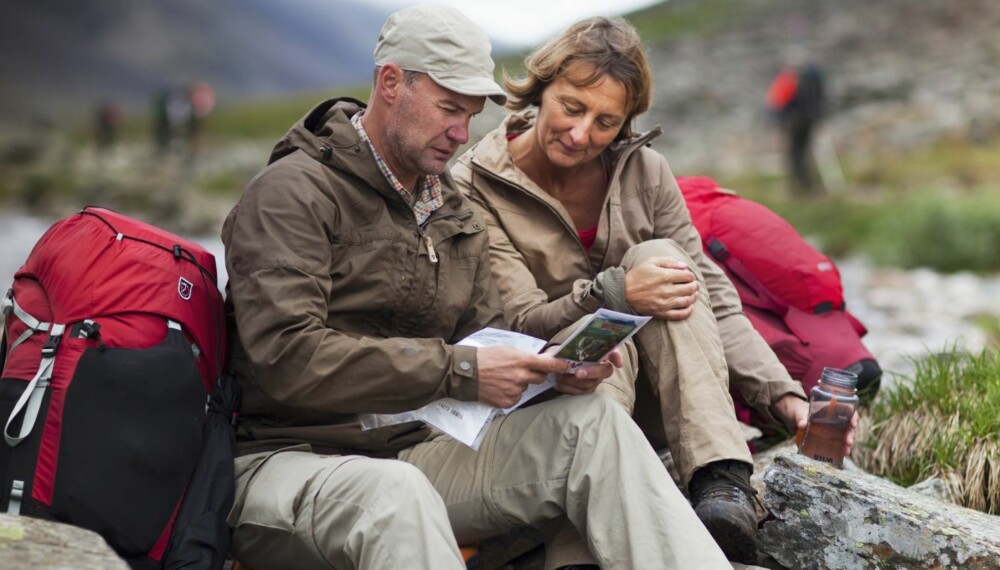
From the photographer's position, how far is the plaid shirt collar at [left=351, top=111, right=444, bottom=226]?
4.11 meters

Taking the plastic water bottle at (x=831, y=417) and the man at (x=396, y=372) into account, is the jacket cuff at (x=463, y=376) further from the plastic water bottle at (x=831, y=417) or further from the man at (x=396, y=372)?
the plastic water bottle at (x=831, y=417)

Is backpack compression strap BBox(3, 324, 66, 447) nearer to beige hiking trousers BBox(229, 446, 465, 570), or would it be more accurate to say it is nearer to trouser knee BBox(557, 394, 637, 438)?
beige hiking trousers BBox(229, 446, 465, 570)

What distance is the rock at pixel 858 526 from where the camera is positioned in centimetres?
419

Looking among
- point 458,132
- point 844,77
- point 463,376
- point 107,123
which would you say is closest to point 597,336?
point 463,376

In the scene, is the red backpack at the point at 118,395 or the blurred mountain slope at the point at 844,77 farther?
the blurred mountain slope at the point at 844,77

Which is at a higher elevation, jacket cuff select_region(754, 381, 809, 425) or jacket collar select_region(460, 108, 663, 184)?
jacket collar select_region(460, 108, 663, 184)

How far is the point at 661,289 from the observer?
436 centimetres

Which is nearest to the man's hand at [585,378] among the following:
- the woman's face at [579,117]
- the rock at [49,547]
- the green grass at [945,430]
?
the woman's face at [579,117]

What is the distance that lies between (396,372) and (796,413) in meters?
2.04

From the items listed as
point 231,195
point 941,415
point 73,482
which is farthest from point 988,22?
point 73,482

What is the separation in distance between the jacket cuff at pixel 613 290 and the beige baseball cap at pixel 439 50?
2.90ft

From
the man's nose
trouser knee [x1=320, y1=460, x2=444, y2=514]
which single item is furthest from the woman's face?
trouser knee [x1=320, y1=460, x2=444, y2=514]

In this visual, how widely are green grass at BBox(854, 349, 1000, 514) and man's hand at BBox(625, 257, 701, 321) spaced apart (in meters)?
1.94

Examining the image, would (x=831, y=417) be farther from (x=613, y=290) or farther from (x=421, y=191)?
(x=421, y=191)
